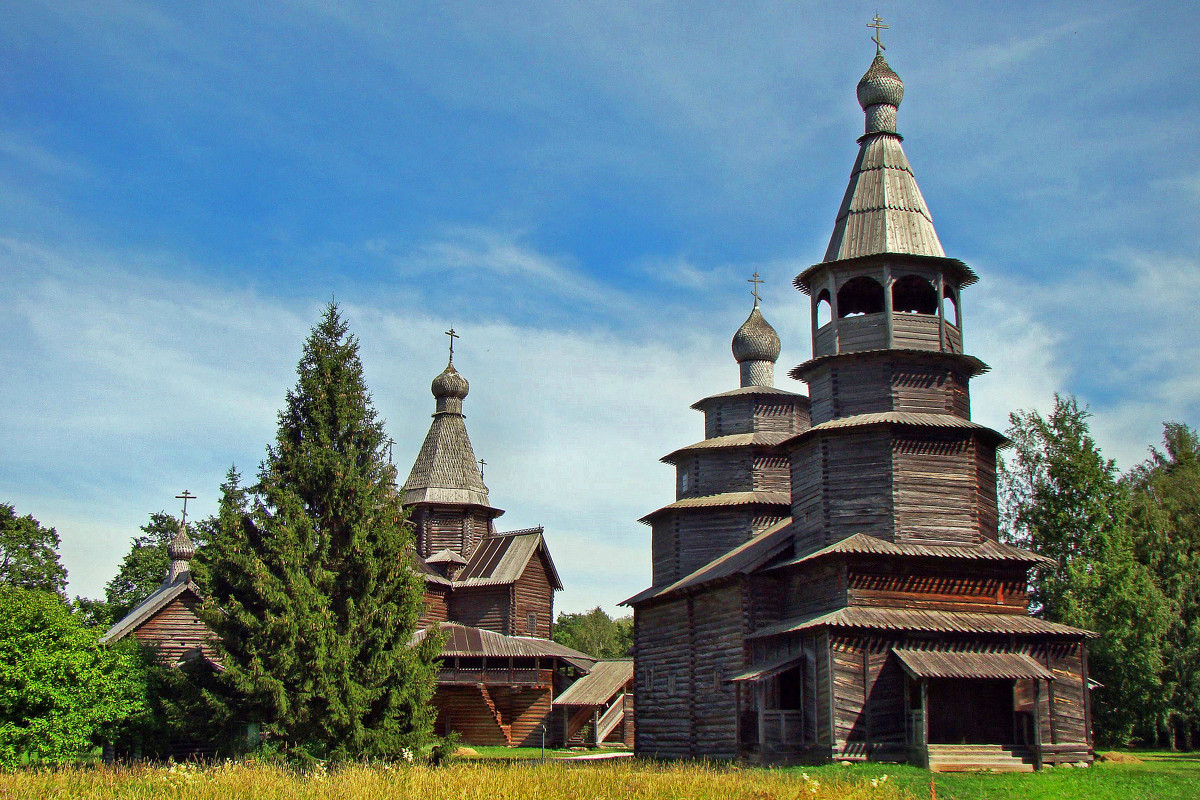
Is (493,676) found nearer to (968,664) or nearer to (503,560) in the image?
(503,560)

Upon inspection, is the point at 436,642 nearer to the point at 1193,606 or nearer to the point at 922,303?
the point at 922,303

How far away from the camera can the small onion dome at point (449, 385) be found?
166 feet

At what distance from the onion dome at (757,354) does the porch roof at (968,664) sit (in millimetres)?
16712

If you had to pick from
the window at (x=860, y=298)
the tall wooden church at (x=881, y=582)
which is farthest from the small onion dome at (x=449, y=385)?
the window at (x=860, y=298)

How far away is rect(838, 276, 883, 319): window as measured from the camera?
97.4ft

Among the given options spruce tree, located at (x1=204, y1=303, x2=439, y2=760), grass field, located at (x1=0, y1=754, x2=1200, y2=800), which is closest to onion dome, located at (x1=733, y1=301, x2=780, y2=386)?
spruce tree, located at (x1=204, y1=303, x2=439, y2=760)

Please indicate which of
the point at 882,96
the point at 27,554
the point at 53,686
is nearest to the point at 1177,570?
the point at 882,96

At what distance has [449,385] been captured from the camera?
1989 inches

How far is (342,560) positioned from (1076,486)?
1106 inches

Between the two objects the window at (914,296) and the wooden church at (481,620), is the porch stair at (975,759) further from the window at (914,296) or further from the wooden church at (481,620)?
the wooden church at (481,620)

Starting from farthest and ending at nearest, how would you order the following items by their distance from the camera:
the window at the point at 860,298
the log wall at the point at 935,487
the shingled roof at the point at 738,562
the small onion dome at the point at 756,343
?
the small onion dome at the point at 756,343
the window at the point at 860,298
the shingled roof at the point at 738,562
the log wall at the point at 935,487

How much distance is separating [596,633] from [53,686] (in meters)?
70.8

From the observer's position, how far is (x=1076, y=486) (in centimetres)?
3866

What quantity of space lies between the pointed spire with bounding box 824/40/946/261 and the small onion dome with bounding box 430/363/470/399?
2498cm
